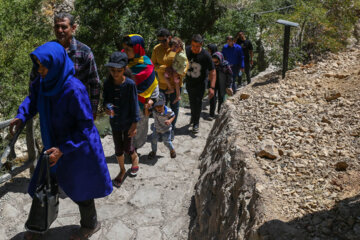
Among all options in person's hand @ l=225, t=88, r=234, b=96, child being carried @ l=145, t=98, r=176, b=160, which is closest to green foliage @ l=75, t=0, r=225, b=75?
person's hand @ l=225, t=88, r=234, b=96

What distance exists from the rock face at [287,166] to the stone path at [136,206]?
1.07ft

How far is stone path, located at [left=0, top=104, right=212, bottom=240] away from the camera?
3.75 m

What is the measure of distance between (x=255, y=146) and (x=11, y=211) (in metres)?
2.62

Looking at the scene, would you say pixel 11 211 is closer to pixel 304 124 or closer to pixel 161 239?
pixel 161 239

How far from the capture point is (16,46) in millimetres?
8672

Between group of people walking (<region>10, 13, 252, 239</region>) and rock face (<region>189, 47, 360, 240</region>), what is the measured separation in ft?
3.43

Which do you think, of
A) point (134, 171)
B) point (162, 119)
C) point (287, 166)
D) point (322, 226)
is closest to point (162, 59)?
point (162, 119)

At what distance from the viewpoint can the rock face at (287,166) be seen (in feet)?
8.02

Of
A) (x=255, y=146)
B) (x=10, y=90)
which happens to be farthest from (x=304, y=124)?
(x=10, y=90)

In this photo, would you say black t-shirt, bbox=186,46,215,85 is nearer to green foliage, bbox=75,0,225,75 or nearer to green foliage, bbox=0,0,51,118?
green foliage, bbox=0,0,51,118

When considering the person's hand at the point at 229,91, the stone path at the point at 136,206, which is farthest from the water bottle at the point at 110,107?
the person's hand at the point at 229,91

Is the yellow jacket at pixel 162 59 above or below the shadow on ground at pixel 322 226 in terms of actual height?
above

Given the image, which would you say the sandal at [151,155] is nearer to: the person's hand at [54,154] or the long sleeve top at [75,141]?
the long sleeve top at [75,141]

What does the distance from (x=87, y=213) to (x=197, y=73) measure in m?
3.40
